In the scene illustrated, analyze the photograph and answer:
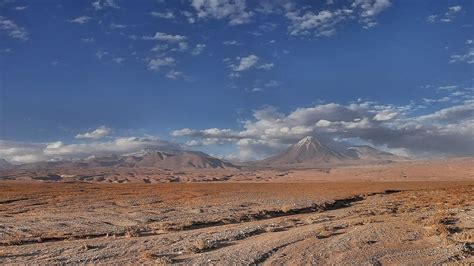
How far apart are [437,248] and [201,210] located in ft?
66.7

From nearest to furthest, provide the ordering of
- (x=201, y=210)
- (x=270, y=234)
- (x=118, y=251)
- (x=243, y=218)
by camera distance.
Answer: (x=118, y=251), (x=270, y=234), (x=243, y=218), (x=201, y=210)

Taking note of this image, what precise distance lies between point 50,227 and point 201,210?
12.2 metres

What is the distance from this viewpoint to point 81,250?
1756 cm

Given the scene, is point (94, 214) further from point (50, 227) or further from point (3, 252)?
point (3, 252)

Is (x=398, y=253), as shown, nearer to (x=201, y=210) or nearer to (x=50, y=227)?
(x=50, y=227)

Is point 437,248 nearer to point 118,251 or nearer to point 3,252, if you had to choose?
point 118,251

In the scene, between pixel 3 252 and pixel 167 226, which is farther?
pixel 167 226

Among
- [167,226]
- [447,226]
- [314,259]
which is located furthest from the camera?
[167,226]

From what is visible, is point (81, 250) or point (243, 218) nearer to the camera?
point (81, 250)

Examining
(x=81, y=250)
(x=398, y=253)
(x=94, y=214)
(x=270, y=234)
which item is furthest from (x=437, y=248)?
(x=94, y=214)

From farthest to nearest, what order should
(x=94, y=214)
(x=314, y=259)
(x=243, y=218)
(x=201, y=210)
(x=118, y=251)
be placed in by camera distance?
1. (x=201, y=210)
2. (x=94, y=214)
3. (x=243, y=218)
4. (x=118, y=251)
5. (x=314, y=259)

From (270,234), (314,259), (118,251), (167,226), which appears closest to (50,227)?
(167,226)

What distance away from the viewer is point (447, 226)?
23.5 m

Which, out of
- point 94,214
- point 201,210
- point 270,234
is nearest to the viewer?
point 270,234
